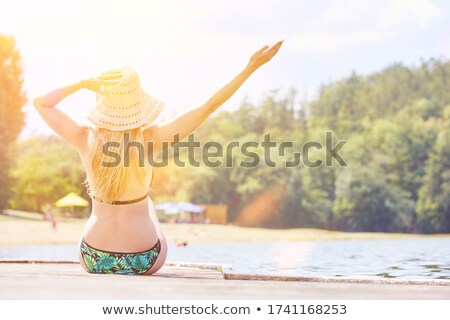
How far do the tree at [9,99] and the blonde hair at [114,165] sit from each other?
42.4 metres

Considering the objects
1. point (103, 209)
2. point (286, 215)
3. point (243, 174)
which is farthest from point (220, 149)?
point (103, 209)

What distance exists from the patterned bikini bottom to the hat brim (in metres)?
0.76

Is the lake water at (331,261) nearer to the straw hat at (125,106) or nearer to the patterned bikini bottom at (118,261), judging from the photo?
the patterned bikini bottom at (118,261)

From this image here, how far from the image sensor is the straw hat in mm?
4805

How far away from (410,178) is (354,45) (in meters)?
33.4

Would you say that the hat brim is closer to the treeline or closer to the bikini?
the bikini

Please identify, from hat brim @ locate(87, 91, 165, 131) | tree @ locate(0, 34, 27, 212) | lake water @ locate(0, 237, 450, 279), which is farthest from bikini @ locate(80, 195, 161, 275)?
tree @ locate(0, 34, 27, 212)

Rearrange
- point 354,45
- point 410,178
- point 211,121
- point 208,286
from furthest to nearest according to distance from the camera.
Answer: point 354,45 → point 211,121 → point 410,178 → point 208,286

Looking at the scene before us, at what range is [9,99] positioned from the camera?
158 ft

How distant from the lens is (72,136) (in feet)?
16.1

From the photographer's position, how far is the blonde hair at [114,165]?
4793 mm

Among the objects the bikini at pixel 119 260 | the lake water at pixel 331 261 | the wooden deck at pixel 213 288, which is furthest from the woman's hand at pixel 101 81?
the lake water at pixel 331 261
